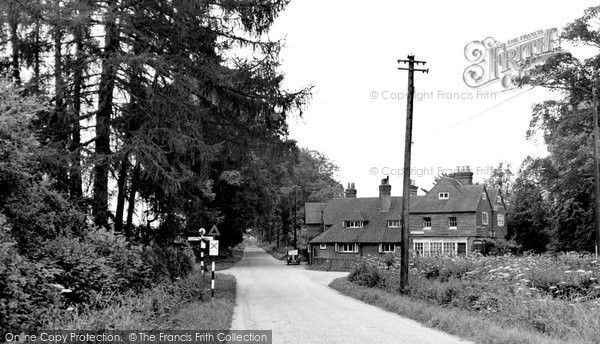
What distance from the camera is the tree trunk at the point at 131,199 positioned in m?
16.1

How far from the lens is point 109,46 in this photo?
624 inches

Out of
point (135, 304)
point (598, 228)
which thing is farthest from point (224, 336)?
point (598, 228)

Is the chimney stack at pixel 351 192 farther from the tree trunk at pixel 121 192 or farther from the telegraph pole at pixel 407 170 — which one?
the tree trunk at pixel 121 192

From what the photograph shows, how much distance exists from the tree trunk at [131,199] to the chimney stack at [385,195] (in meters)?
39.1

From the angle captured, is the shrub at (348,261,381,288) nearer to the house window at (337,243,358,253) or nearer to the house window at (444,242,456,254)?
the house window at (444,242,456,254)

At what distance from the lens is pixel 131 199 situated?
17.6 meters

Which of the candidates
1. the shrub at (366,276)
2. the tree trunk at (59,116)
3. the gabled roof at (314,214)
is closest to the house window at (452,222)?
the gabled roof at (314,214)

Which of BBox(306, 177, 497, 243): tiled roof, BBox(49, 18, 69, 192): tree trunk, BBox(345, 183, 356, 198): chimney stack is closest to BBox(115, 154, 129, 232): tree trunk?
BBox(49, 18, 69, 192): tree trunk

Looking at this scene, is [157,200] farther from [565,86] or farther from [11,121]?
[565,86]

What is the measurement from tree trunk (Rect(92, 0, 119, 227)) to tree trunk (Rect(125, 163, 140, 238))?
922 mm

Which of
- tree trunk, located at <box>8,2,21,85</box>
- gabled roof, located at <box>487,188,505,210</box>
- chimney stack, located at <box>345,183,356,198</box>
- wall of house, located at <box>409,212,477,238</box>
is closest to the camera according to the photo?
tree trunk, located at <box>8,2,21,85</box>

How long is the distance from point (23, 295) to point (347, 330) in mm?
7138

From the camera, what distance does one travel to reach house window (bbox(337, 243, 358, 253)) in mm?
51875

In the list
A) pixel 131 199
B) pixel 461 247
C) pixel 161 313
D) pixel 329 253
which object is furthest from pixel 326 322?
pixel 329 253
